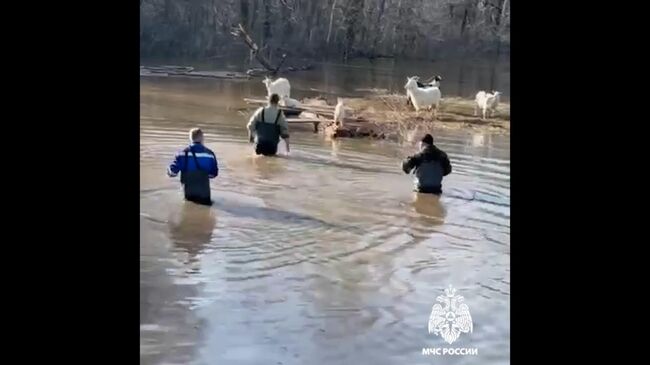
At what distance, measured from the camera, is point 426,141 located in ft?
8.73

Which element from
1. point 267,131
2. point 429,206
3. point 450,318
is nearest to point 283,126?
point 267,131

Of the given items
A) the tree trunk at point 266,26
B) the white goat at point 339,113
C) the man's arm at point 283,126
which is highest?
the tree trunk at point 266,26

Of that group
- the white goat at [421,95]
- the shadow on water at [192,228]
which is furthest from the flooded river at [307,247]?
the white goat at [421,95]

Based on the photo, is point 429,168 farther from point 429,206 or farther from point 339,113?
point 339,113

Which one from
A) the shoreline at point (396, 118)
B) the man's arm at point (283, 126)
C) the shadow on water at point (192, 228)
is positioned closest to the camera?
the shadow on water at point (192, 228)

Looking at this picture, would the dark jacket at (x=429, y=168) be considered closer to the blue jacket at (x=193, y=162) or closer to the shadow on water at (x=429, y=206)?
the shadow on water at (x=429, y=206)

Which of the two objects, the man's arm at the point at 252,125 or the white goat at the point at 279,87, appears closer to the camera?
the white goat at the point at 279,87

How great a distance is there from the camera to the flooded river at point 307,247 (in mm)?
2219

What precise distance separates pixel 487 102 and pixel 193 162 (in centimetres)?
82

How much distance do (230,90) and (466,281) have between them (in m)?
0.90

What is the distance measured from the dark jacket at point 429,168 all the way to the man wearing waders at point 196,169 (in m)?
0.54
